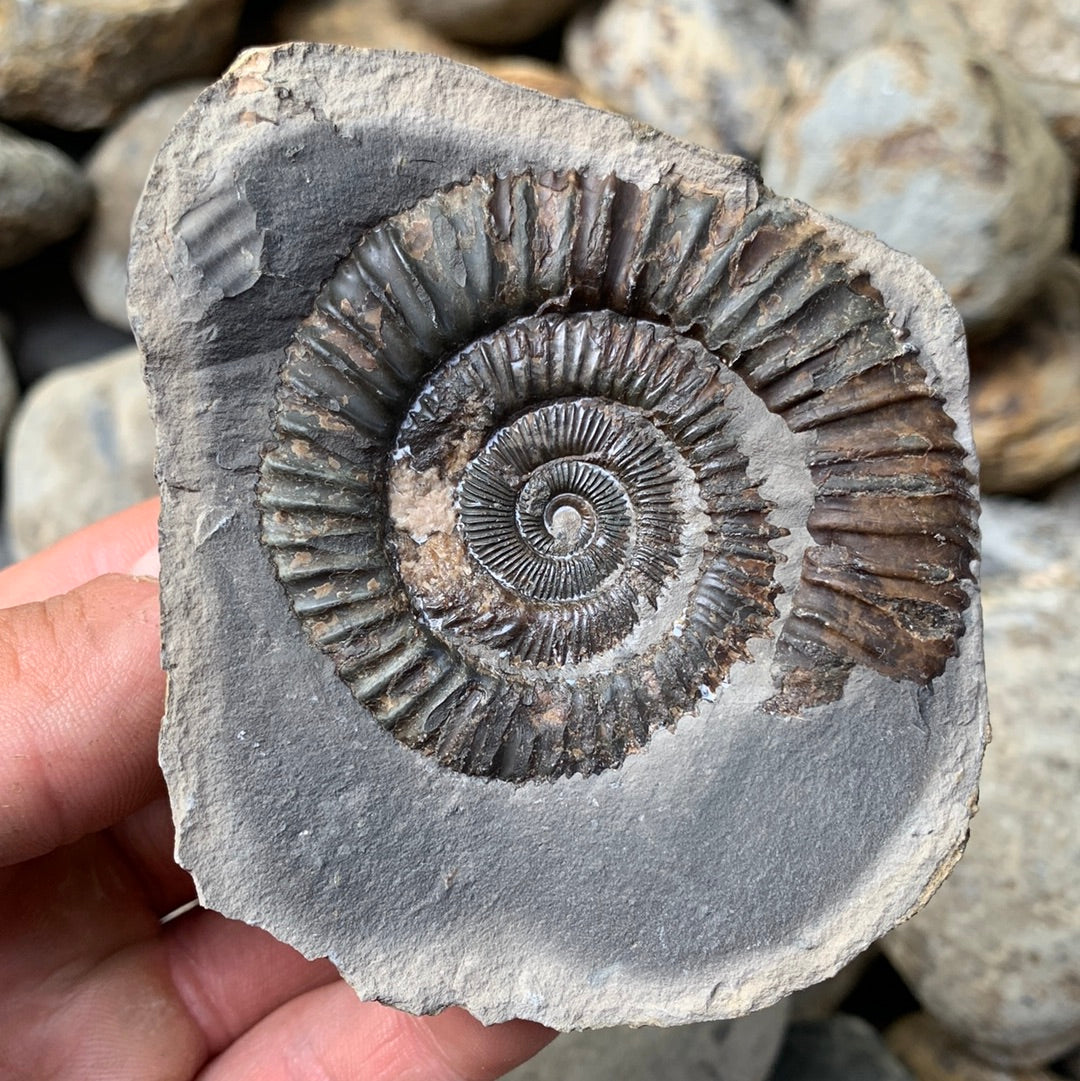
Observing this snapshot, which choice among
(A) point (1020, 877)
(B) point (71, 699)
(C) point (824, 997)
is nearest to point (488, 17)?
(B) point (71, 699)

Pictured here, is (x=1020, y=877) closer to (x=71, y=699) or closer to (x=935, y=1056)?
(x=935, y=1056)

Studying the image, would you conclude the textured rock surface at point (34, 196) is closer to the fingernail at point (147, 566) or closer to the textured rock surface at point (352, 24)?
the textured rock surface at point (352, 24)

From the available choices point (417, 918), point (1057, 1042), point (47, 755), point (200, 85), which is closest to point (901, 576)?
point (417, 918)

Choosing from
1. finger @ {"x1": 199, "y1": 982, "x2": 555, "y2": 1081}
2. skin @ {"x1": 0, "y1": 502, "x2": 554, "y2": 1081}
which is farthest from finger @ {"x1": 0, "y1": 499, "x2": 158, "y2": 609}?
finger @ {"x1": 199, "y1": 982, "x2": 555, "y2": 1081}

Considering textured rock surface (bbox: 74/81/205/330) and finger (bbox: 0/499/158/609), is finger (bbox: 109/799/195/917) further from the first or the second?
textured rock surface (bbox: 74/81/205/330)

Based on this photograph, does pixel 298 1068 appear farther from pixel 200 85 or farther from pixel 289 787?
pixel 200 85

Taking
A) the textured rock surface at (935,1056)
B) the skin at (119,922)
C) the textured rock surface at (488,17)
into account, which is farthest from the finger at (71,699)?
the textured rock surface at (935,1056)
